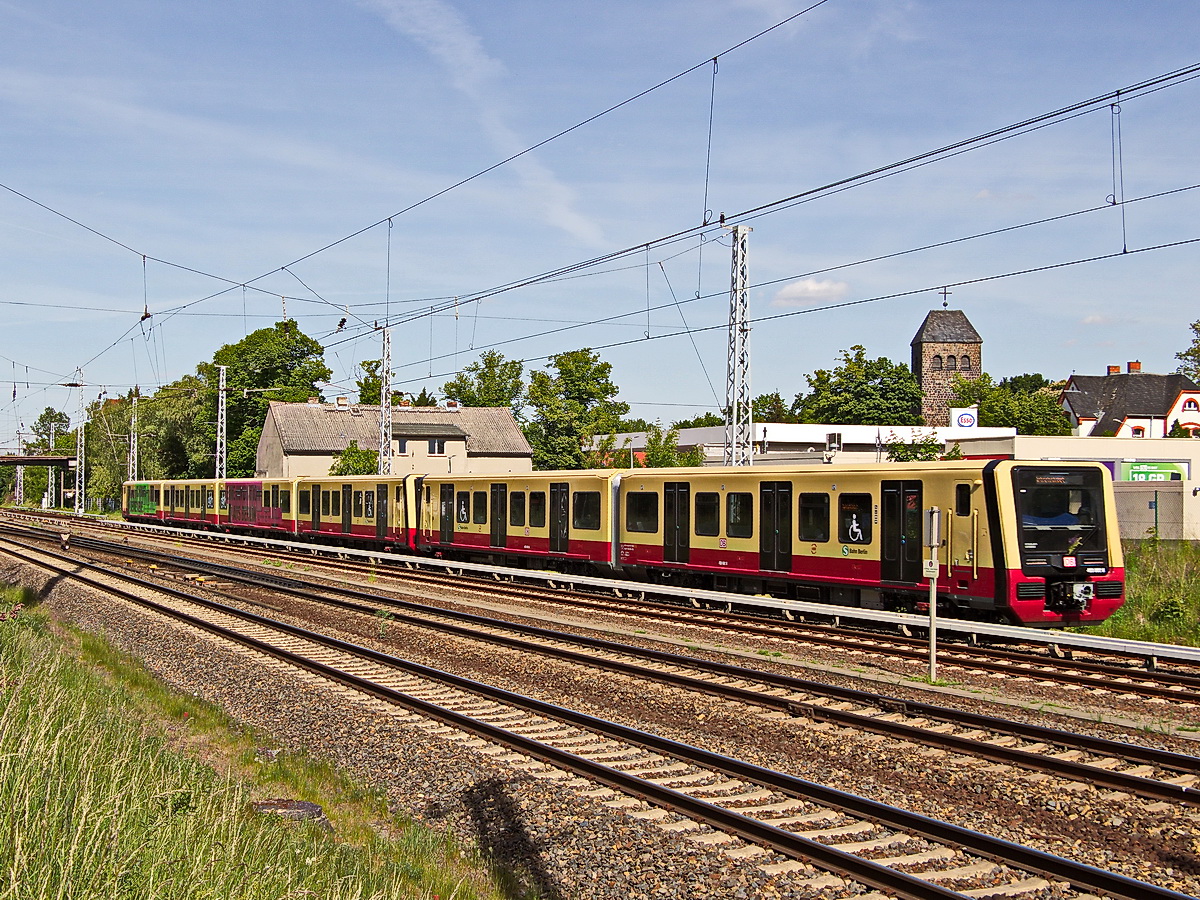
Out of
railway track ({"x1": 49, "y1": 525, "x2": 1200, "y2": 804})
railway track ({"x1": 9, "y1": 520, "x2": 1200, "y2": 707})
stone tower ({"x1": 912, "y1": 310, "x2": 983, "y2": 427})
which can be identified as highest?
stone tower ({"x1": 912, "y1": 310, "x2": 983, "y2": 427})

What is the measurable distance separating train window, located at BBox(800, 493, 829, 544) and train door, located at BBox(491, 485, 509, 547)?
11.3 metres

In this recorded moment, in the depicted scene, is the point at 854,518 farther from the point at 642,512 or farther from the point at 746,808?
the point at 746,808

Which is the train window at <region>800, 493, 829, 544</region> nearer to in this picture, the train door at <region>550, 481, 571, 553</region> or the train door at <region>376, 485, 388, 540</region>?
the train door at <region>550, 481, 571, 553</region>

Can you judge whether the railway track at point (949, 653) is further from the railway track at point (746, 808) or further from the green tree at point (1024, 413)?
the green tree at point (1024, 413)

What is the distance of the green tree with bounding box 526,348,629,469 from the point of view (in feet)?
250

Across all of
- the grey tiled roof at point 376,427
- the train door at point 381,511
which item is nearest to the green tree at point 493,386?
the grey tiled roof at point 376,427

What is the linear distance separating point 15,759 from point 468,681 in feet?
23.6

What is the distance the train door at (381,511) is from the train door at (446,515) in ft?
13.2

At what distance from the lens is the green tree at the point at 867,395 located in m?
91.1

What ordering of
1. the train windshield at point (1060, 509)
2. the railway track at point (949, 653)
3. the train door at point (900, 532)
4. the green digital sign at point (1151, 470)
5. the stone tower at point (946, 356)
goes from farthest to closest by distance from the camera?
the stone tower at point (946, 356) < the green digital sign at point (1151, 470) < the train door at point (900, 532) < the train windshield at point (1060, 509) < the railway track at point (949, 653)

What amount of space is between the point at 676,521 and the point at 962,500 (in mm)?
7512

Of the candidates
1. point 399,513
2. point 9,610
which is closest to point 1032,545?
point 9,610

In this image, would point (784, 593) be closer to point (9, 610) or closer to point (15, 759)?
point (9, 610)

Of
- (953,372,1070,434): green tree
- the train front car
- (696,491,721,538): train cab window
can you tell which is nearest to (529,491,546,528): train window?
(696,491,721,538): train cab window
